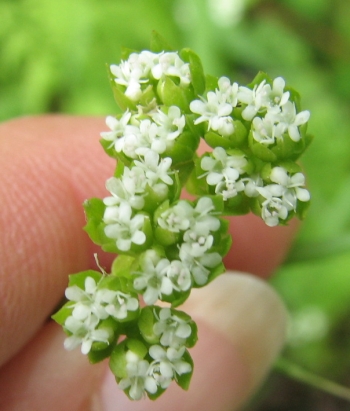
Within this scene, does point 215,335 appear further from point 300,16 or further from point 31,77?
point 300,16

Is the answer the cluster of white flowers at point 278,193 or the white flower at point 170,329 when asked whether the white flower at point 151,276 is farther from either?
the cluster of white flowers at point 278,193

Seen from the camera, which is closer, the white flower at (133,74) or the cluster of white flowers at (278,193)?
the cluster of white flowers at (278,193)

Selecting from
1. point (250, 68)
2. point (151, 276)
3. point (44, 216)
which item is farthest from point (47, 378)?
point (250, 68)

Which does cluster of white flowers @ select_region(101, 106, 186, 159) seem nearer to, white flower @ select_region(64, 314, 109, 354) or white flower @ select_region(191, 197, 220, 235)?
white flower @ select_region(191, 197, 220, 235)

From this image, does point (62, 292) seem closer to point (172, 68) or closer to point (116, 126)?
point (116, 126)

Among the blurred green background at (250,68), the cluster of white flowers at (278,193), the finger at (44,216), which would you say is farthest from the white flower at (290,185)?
the blurred green background at (250,68)

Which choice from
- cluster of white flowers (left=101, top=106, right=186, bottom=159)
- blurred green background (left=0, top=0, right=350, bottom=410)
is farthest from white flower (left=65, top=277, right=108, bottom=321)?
blurred green background (left=0, top=0, right=350, bottom=410)

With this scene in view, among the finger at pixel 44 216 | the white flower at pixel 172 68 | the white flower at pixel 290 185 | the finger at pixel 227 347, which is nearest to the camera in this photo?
the white flower at pixel 290 185
